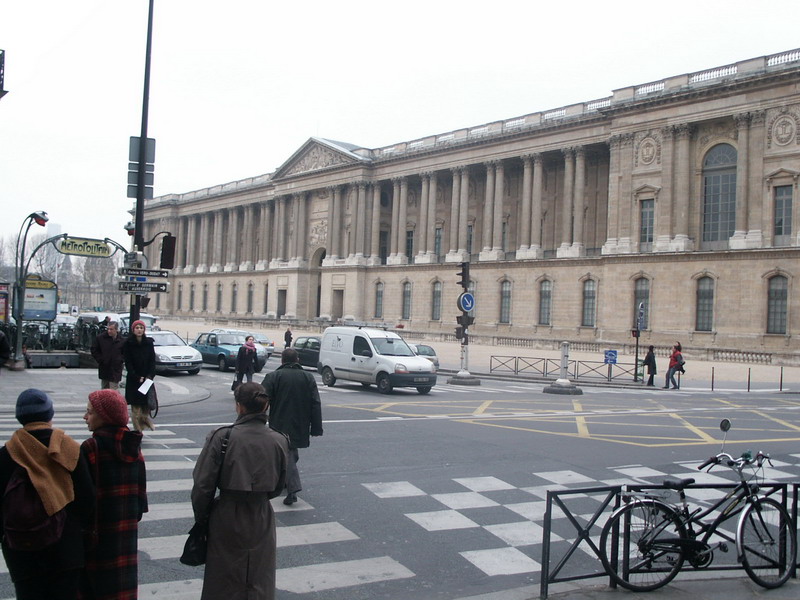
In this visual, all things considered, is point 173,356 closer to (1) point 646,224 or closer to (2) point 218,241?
(1) point 646,224

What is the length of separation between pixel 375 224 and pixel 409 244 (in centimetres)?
393

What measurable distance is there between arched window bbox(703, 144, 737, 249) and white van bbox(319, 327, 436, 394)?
27804mm

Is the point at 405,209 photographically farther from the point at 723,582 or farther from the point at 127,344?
the point at 723,582

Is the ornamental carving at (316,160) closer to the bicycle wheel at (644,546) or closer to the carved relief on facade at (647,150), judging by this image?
the carved relief on facade at (647,150)

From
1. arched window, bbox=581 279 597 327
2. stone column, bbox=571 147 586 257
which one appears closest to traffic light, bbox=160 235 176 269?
arched window, bbox=581 279 597 327

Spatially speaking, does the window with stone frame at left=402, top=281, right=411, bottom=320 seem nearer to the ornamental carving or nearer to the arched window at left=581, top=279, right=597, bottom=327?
the ornamental carving

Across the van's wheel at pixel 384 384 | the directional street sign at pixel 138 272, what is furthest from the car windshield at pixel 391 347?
the directional street sign at pixel 138 272

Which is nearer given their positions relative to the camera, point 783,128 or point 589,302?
point 783,128

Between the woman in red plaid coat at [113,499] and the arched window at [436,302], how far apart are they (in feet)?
190

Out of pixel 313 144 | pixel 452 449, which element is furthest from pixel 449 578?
pixel 313 144

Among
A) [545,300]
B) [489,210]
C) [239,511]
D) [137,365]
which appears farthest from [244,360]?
[489,210]

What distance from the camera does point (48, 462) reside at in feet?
13.8

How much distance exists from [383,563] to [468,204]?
57796mm

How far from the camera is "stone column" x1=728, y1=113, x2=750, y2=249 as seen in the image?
4259 centimetres
